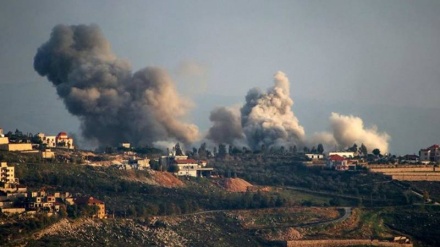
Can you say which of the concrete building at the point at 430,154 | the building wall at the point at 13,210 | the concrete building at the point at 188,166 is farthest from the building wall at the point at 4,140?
the concrete building at the point at 430,154

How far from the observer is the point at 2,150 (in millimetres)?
122625

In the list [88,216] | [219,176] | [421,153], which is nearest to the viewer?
[88,216]

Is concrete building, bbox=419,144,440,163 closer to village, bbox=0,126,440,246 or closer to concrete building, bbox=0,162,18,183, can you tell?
village, bbox=0,126,440,246

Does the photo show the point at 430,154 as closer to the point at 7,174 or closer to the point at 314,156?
the point at 314,156

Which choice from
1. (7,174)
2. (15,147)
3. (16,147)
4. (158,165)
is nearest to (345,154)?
(158,165)

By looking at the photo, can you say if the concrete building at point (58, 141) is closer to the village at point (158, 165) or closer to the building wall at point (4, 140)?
the village at point (158, 165)

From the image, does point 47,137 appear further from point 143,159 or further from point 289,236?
point 289,236

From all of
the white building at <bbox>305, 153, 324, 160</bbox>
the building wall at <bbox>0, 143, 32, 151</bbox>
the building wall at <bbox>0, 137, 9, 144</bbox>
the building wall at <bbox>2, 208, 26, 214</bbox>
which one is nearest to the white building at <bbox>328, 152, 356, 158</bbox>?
the white building at <bbox>305, 153, 324, 160</bbox>

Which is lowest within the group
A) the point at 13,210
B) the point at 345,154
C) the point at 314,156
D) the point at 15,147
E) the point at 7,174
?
the point at 13,210

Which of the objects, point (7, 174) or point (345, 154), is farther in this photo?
point (345, 154)

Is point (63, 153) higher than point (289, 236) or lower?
higher

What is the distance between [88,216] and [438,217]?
35.1 meters

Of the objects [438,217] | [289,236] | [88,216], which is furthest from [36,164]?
[438,217]

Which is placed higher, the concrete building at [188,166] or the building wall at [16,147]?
the building wall at [16,147]
